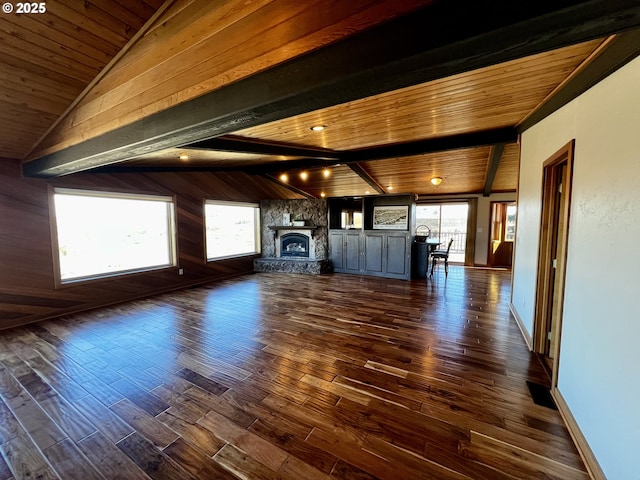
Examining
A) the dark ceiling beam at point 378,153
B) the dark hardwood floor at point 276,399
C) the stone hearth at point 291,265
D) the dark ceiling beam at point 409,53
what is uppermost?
the dark ceiling beam at point 378,153

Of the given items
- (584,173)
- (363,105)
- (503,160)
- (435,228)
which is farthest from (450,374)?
(435,228)

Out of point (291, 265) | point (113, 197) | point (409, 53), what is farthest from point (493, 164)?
point (113, 197)

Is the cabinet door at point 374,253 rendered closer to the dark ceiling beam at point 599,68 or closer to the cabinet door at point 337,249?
the cabinet door at point 337,249

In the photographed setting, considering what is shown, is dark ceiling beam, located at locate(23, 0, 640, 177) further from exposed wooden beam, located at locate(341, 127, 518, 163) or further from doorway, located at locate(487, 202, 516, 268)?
doorway, located at locate(487, 202, 516, 268)

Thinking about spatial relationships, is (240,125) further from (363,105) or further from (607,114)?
(607,114)

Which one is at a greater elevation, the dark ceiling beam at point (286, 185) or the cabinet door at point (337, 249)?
the dark ceiling beam at point (286, 185)

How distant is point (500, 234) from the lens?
8.28m

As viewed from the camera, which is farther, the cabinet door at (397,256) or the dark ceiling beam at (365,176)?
the cabinet door at (397,256)

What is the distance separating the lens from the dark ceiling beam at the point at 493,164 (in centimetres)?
469

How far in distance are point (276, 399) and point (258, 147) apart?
3464 mm

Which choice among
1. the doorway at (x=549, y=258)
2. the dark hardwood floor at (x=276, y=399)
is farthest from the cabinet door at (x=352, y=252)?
the doorway at (x=549, y=258)

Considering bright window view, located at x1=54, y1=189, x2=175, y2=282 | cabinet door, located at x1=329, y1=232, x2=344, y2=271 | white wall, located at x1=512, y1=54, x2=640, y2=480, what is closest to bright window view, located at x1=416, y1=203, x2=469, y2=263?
cabinet door, located at x1=329, y1=232, x2=344, y2=271

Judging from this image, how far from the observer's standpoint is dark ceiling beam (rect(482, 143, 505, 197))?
15.4 feet

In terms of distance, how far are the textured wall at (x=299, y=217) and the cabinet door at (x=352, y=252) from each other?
0.55 meters
